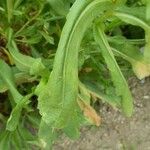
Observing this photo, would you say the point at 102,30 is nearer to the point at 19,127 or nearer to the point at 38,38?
the point at 38,38

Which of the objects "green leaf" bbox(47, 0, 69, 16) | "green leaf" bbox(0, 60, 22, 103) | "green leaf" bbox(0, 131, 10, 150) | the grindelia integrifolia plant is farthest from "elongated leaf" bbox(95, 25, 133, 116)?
"green leaf" bbox(0, 131, 10, 150)

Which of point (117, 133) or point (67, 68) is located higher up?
point (67, 68)

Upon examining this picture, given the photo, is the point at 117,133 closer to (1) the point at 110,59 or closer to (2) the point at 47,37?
(2) the point at 47,37

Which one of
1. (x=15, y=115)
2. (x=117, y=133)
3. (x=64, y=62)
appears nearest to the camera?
(x=64, y=62)

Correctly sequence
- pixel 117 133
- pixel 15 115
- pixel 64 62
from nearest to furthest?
pixel 64 62 → pixel 15 115 → pixel 117 133

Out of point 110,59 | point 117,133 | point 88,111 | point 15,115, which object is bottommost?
point 117,133

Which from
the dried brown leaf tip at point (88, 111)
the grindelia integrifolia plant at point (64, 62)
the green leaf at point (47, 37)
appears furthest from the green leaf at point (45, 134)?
the green leaf at point (47, 37)

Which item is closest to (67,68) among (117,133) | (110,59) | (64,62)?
(64,62)
